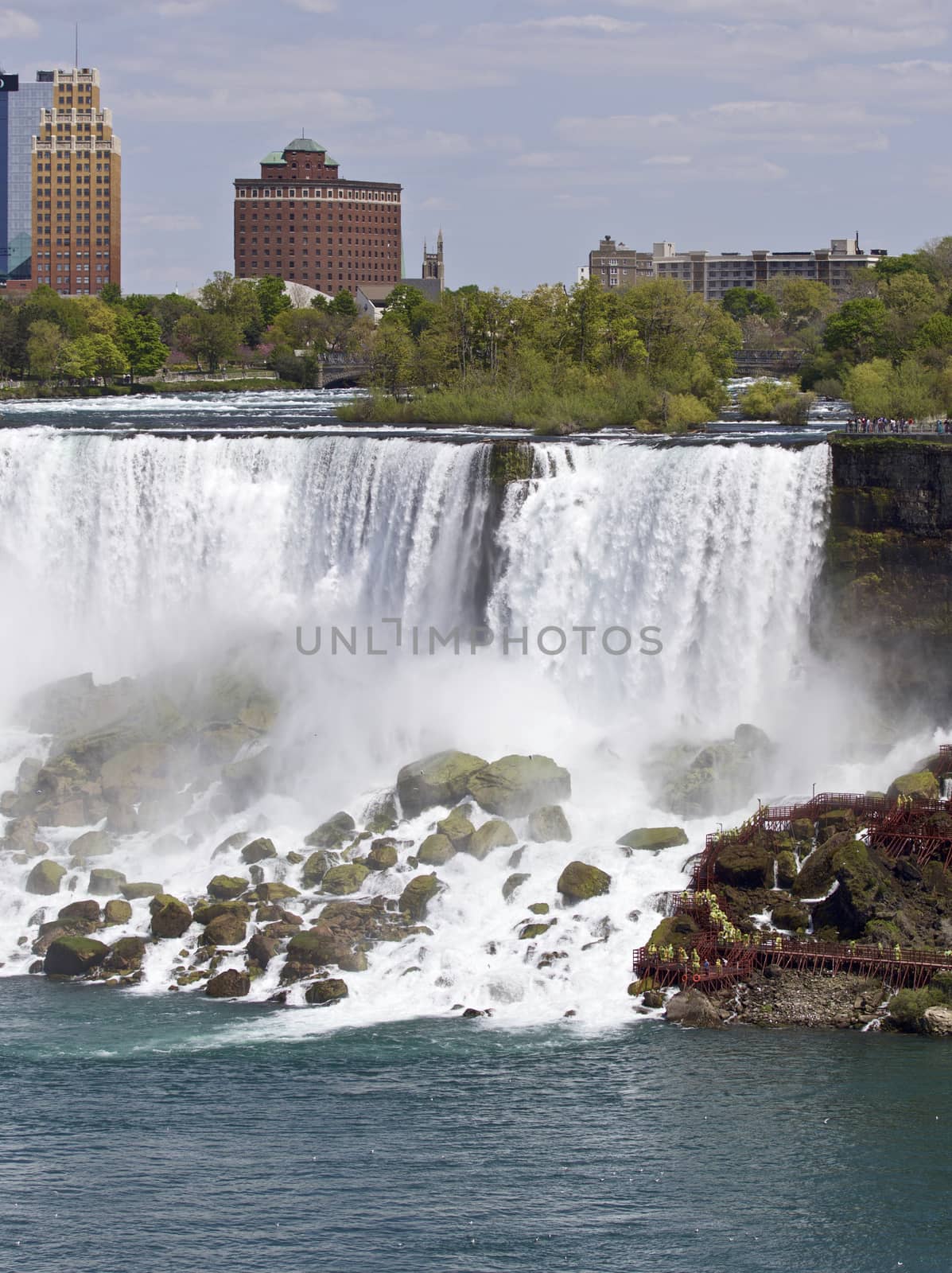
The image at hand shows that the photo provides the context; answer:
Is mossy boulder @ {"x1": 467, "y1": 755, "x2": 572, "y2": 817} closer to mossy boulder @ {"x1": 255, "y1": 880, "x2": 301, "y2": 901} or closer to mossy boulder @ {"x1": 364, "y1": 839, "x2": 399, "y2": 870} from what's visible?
mossy boulder @ {"x1": 364, "y1": 839, "x2": 399, "y2": 870}

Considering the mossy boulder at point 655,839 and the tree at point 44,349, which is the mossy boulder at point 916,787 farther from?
the tree at point 44,349

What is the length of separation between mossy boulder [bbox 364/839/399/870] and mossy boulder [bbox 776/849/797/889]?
866cm

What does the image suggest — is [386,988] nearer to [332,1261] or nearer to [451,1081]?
[451,1081]

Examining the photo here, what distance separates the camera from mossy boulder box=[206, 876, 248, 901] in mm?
39406

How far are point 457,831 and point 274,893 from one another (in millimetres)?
4496

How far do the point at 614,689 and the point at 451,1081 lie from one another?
19272 millimetres

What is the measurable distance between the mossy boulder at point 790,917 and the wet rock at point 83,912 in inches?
576

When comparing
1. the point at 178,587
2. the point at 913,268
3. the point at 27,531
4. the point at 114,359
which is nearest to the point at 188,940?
the point at 178,587

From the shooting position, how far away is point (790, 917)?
119ft

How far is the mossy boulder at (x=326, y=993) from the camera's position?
3497cm

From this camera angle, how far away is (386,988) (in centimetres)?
3547

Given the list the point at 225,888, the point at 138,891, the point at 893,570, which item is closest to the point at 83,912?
the point at 138,891

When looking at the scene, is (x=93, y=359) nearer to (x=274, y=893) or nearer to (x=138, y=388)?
(x=138, y=388)

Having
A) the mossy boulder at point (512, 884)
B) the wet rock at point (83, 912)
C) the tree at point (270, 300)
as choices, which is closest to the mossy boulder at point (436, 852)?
the mossy boulder at point (512, 884)
